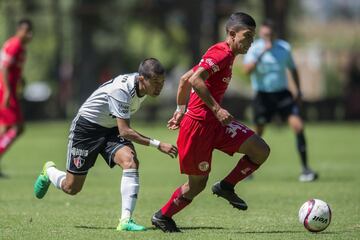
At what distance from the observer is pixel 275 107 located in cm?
1609

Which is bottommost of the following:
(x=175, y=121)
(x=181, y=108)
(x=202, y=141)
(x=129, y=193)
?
(x=129, y=193)

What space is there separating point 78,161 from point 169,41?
39.6 m

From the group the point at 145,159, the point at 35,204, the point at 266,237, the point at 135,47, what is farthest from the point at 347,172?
the point at 135,47

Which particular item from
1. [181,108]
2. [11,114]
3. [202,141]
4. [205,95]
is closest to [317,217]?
[202,141]

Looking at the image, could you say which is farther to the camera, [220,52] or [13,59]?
[13,59]

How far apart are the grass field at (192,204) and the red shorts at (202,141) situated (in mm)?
691

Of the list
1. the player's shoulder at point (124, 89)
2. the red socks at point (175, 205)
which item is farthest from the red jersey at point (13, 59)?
the red socks at point (175, 205)

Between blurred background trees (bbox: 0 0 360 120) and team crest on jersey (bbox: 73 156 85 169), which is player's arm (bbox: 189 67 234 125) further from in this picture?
blurred background trees (bbox: 0 0 360 120)

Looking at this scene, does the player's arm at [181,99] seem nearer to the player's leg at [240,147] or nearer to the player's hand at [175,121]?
the player's hand at [175,121]

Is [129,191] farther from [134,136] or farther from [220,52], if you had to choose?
[220,52]

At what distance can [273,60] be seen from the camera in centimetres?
1612

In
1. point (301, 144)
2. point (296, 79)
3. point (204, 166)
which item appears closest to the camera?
point (204, 166)

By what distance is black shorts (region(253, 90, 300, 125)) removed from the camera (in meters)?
16.0

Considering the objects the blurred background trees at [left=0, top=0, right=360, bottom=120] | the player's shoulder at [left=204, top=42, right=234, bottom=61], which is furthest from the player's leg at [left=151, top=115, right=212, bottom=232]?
the blurred background trees at [left=0, top=0, right=360, bottom=120]
